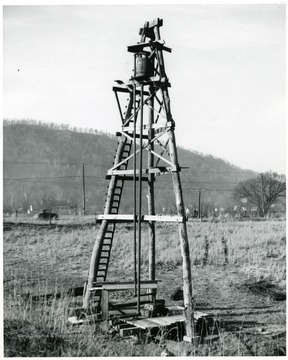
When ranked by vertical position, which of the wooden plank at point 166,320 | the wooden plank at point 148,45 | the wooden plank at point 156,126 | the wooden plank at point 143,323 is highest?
the wooden plank at point 148,45

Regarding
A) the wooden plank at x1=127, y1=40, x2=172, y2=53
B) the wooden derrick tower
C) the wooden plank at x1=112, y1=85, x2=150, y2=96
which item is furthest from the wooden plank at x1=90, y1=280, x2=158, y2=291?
the wooden plank at x1=127, y1=40, x2=172, y2=53

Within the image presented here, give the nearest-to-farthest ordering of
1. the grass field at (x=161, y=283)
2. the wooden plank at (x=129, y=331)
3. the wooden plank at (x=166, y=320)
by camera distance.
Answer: the grass field at (x=161, y=283), the wooden plank at (x=129, y=331), the wooden plank at (x=166, y=320)

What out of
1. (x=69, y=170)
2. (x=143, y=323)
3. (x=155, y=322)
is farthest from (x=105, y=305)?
(x=69, y=170)

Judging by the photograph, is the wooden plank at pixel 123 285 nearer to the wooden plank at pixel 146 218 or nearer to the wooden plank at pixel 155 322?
the wooden plank at pixel 155 322

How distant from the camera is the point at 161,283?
42.8 ft

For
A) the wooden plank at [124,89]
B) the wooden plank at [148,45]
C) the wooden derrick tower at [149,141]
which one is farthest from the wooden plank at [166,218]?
the wooden plank at [148,45]

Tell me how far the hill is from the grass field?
5234cm

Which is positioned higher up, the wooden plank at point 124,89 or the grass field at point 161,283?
the wooden plank at point 124,89

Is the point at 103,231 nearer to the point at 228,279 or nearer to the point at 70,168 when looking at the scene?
the point at 228,279

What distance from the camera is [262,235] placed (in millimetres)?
20594

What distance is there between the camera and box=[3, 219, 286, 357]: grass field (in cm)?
705

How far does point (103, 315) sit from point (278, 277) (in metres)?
6.63

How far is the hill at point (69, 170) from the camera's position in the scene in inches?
3302

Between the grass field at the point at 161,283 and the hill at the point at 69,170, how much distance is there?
52.3 meters
